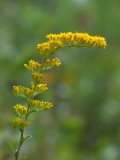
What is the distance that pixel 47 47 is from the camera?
94.0 inches

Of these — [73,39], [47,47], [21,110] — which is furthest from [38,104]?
[73,39]

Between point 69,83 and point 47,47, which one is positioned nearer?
point 47,47

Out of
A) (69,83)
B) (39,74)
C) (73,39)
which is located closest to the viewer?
(39,74)

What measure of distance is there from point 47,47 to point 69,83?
4543mm

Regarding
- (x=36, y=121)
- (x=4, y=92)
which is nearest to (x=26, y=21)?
(x=4, y=92)

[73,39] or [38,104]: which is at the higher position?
[73,39]

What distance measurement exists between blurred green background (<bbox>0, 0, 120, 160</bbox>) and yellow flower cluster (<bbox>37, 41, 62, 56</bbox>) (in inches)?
68.8

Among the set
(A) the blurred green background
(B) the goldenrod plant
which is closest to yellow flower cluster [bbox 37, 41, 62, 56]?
(B) the goldenrod plant

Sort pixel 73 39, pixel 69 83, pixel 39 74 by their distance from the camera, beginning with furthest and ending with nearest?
pixel 69 83 → pixel 73 39 → pixel 39 74

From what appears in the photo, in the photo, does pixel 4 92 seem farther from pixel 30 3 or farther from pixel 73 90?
pixel 30 3

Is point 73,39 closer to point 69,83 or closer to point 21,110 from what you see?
point 21,110

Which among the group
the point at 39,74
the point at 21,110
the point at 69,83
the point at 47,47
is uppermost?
the point at 69,83

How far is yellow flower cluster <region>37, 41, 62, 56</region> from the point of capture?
238 centimetres

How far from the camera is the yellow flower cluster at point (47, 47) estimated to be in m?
2.38
